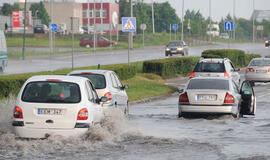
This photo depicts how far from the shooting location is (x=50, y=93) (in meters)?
12.3

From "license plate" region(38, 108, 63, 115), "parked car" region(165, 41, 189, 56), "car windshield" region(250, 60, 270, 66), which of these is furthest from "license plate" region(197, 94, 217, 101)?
"parked car" region(165, 41, 189, 56)

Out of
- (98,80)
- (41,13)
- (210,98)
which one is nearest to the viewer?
(98,80)

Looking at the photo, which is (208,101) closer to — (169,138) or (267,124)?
(267,124)

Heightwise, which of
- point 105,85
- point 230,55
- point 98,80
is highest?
point 98,80

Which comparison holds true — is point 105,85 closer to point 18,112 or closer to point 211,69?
point 18,112

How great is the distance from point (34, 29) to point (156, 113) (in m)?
86.4

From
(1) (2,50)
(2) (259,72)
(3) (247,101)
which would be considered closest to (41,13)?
(1) (2,50)

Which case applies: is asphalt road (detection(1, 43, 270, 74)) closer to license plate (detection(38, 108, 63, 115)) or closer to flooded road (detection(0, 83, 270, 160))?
flooded road (detection(0, 83, 270, 160))

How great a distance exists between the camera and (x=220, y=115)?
1762 centimetres

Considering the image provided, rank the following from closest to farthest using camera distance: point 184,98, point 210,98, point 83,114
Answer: point 83,114 < point 210,98 < point 184,98

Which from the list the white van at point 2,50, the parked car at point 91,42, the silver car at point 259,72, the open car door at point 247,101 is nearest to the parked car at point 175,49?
the parked car at point 91,42

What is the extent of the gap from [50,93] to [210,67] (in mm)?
16419

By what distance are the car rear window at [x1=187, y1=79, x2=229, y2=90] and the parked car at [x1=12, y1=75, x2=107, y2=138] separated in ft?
20.7

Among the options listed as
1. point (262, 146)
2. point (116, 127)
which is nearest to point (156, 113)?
point (116, 127)
